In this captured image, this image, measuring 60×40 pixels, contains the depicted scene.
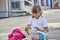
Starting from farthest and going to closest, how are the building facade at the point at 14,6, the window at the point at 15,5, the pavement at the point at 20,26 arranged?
the window at the point at 15,5 → the building facade at the point at 14,6 → the pavement at the point at 20,26

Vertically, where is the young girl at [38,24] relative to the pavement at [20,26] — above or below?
above

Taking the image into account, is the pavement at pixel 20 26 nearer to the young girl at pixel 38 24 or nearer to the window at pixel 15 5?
the young girl at pixel 38 24

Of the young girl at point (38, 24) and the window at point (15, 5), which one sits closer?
the young girl at point (38, 24)

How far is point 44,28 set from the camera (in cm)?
468

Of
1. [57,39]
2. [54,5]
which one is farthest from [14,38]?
[54,5]

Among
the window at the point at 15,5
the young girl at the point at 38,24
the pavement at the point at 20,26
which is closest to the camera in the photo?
the young girl at the point at 38,24

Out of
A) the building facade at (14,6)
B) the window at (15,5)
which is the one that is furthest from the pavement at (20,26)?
the window at (15,5)

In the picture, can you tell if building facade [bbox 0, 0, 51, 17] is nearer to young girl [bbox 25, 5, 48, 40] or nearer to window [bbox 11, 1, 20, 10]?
window [bbox 11, 1, 20, 10]

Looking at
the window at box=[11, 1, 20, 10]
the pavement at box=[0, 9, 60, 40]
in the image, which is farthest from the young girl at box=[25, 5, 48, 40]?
the window at box=[11, 1, 20, 10]

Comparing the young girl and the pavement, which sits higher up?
the young girl

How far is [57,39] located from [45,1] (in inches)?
1727

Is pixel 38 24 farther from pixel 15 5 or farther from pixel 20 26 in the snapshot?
pixel 15 5

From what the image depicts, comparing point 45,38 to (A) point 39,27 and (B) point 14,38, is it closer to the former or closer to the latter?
(A) point 39,27

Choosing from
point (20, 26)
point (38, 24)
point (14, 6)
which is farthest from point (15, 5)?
point (38, 24)
